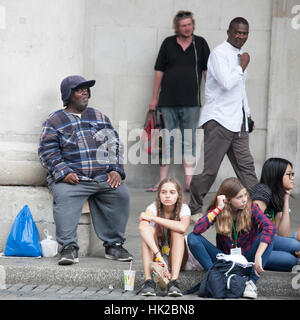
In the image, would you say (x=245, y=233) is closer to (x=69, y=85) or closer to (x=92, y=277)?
(x=92, y=277)

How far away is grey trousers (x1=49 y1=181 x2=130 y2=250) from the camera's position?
656 centimetres

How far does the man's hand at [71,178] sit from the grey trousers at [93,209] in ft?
0.12

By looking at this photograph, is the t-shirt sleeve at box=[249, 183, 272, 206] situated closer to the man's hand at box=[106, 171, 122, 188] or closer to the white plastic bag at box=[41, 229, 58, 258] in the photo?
the man's hand at box=[106, 171, 122, 188]

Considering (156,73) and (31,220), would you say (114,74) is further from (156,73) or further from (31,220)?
(31,220)

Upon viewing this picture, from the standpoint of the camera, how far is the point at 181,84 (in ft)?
31.1

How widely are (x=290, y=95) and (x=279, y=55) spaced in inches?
18.1

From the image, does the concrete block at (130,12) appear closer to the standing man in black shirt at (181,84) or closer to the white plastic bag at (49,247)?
the standing man in black shirt at (181,84)

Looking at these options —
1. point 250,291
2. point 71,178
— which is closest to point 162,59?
point 71,178

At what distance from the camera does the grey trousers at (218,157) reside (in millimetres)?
7691

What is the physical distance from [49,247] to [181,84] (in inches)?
131

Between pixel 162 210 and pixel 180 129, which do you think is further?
pixel 180 129

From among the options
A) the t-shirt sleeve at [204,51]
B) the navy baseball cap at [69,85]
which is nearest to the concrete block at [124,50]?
the t-shirt sleeve at [204,51]

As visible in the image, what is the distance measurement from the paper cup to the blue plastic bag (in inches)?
34.6

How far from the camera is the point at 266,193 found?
21.0 feet
